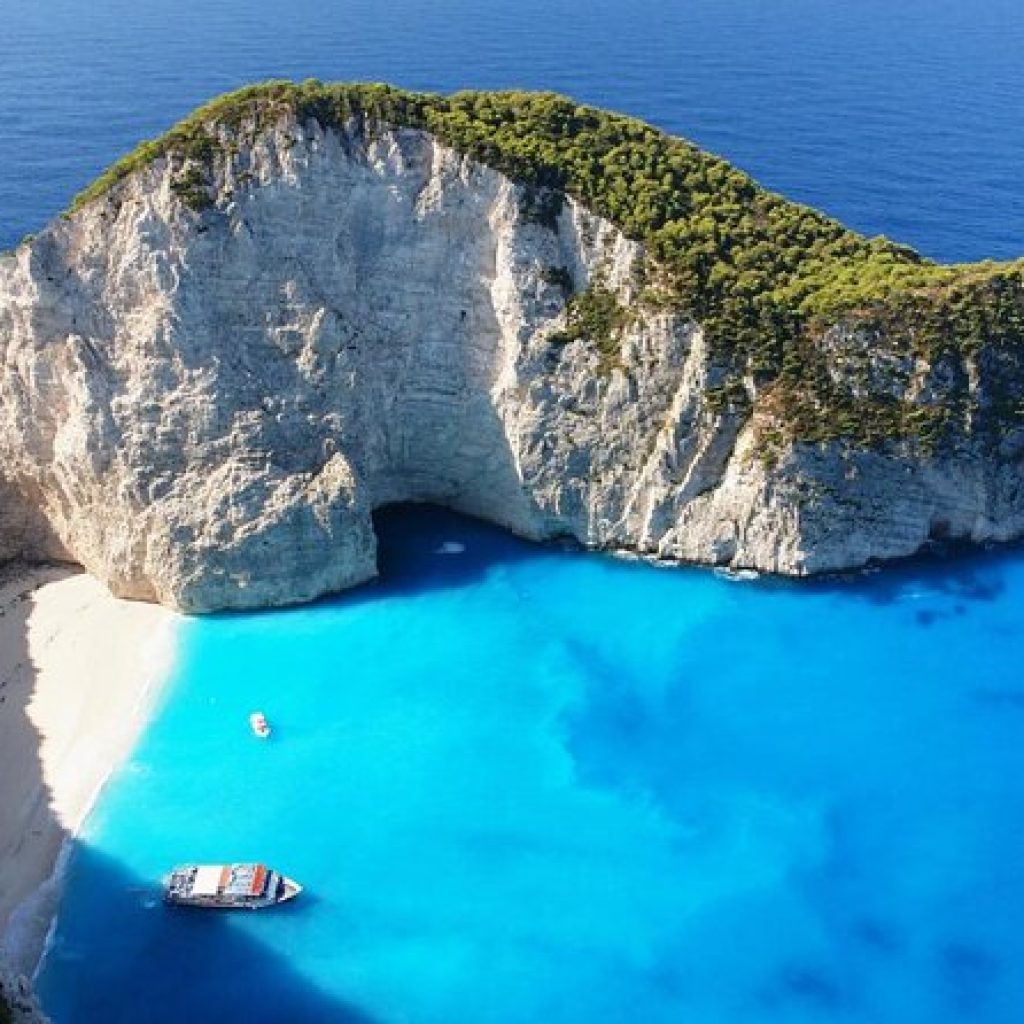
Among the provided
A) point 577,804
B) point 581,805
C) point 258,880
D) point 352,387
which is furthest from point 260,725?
point 352,387

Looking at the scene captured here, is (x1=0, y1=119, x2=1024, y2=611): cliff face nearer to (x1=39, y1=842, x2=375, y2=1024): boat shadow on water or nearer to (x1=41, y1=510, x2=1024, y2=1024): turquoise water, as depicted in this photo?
(x1=41, y1=510, x2=1024, y2=1024): turquoise water

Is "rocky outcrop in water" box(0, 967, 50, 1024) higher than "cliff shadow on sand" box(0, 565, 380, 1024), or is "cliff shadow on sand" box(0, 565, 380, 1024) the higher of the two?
"rocky outcrop in water" box(0, 967, 50, 1024)

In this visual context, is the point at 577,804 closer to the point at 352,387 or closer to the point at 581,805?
the point at 581,805

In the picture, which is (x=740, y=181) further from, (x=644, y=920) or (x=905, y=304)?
(x=644, y=920)

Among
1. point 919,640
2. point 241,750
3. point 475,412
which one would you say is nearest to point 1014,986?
point 919,640

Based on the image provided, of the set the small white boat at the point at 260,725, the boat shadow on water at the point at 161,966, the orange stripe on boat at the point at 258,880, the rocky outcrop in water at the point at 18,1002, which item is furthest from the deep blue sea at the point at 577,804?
the rocky outcrop in water at the point at 18,1002

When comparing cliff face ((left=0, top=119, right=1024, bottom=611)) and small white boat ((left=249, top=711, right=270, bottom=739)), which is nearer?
small white boat ((left=249, top=711, right=270, bottom=739))

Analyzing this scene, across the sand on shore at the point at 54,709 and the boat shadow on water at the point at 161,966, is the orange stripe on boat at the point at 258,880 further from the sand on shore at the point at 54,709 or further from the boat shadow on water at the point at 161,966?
the sand on shore at the point at 54,709

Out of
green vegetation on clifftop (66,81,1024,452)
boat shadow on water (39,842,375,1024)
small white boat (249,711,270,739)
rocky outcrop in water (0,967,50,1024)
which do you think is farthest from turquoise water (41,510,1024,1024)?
green vegetation on clifftop (66,81,1024,452)
